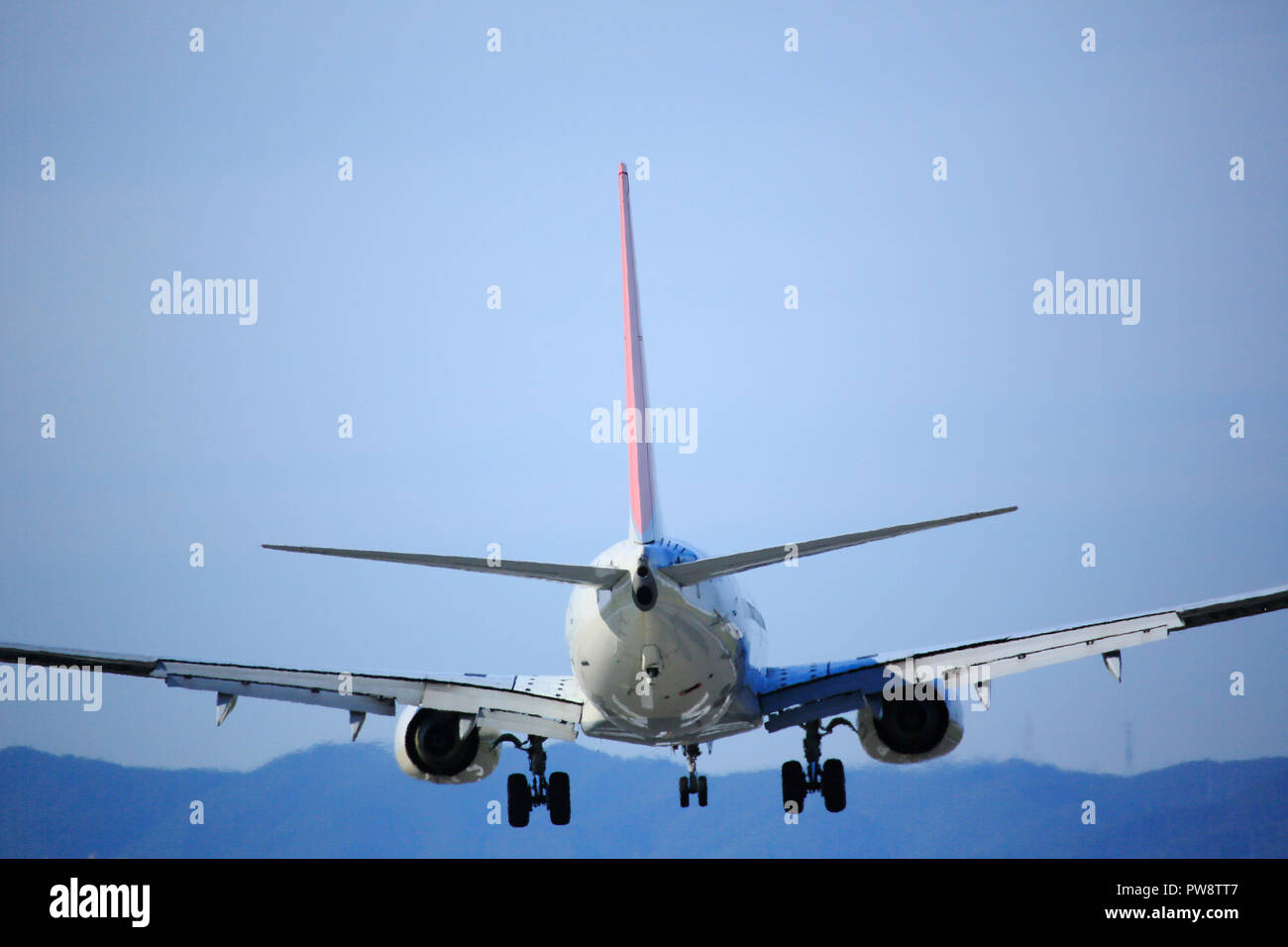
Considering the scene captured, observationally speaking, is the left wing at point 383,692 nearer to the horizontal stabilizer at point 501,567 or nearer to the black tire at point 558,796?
the black tire at point 558,796

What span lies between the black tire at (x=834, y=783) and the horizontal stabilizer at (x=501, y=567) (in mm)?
12761

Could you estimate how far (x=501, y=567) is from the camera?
23.0m

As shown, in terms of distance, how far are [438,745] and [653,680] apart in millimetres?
10575

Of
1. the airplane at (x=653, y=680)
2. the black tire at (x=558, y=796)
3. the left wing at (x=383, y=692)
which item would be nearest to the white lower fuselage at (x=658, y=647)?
the airplane at (x=653, y=680)

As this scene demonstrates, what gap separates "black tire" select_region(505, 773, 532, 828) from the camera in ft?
120

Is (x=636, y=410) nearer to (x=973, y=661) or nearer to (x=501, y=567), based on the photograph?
(x=501, y=567)

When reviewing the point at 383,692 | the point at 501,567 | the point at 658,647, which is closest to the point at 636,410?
the point at 658,647

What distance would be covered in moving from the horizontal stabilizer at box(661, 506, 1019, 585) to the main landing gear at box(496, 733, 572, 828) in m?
12.3
